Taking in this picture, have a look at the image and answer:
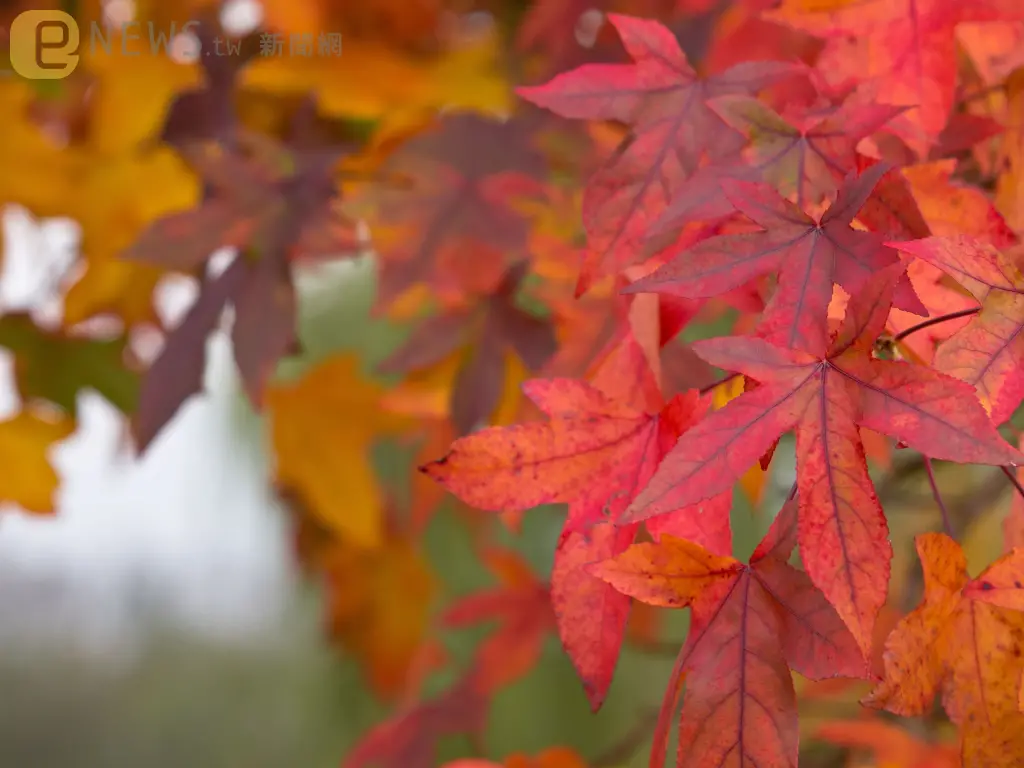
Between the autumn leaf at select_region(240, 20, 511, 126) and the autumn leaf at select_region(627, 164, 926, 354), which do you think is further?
the autumn leaf at select_region(240, 20, 511, 126)

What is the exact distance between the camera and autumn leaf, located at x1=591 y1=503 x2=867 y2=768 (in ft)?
1.02

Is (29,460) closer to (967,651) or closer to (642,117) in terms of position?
(642,117)

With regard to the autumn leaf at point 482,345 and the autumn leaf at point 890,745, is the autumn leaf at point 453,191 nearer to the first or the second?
the autumn leaf at point 482,345

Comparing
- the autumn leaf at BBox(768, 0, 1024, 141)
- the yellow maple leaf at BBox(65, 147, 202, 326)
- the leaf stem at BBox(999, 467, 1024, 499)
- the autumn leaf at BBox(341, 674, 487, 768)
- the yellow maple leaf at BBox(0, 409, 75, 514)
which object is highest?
the autumn leaf at BBox(768, 0, 1024, 141)

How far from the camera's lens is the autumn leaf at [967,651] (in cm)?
32

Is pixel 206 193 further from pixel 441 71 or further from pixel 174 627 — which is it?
pixel 174 627

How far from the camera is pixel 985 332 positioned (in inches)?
12.1

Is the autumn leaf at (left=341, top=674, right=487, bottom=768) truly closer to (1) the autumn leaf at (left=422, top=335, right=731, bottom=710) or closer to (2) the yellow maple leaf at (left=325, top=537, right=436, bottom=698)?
(1) the autumn leaf at (left=422, top=335, right=731, bottom=710)

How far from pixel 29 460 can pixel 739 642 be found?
68 cm

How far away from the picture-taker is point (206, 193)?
0.65 m

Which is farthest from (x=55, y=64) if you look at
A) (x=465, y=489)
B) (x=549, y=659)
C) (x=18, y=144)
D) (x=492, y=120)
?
(x=549, y=659)

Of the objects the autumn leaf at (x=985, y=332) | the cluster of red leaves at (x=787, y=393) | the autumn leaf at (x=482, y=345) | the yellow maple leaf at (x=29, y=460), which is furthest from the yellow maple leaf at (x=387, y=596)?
the autumn leaf at (x=985, y=332)

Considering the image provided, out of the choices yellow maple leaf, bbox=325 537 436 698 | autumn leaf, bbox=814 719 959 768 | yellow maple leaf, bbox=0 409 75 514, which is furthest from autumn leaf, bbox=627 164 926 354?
yellow maple leaf, bbox=325 537 436 698

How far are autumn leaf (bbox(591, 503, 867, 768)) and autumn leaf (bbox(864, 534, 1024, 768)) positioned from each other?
1.1 inches
